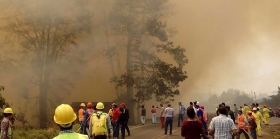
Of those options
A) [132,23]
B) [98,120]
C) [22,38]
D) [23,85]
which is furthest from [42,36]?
[98,120]

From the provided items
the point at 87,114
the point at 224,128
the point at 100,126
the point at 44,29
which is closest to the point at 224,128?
the point at 224,128

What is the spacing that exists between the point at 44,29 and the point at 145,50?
348 inches

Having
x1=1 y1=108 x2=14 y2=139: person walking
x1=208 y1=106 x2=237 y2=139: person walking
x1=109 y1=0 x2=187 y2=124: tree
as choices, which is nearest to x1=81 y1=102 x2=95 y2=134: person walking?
x1=1 y1=108 x2=14 y2=139: person walking

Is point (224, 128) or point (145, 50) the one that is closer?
point (224, 128)

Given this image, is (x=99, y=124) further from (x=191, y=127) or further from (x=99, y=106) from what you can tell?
(x=191, y=127)

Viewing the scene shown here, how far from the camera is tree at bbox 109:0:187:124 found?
28.3 metres

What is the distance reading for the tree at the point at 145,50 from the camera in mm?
28281

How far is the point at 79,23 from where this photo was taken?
27.3 m

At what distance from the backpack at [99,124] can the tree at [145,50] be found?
19.6 meters

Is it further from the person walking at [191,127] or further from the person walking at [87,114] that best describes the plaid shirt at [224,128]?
the person walking at [87,114]

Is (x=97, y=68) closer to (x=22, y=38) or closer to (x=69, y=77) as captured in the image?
(x=69, y=77)

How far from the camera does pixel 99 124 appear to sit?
7906 millimetres

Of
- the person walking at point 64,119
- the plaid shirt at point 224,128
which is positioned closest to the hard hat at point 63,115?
the person walking at point 64,119

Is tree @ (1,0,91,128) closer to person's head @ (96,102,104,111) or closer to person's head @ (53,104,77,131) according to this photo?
person's head @ (96,102,104,111)
